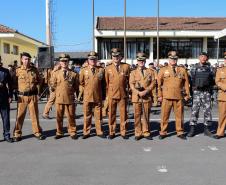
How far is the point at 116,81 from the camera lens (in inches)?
328

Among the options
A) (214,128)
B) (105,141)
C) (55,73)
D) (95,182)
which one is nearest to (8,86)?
(55,73)

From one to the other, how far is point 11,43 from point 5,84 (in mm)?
27968

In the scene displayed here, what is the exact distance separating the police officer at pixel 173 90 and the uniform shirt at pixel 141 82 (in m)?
0.22

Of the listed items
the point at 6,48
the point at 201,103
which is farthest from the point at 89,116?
the point at 6,48

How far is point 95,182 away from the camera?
17.7 ft

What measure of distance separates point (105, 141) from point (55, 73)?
72.6 inches

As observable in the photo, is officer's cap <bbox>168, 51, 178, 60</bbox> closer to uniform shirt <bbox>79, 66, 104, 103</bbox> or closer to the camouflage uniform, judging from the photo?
the camouflage uniform

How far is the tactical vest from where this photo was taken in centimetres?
844

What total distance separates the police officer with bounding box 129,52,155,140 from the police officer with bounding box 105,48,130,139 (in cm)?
20

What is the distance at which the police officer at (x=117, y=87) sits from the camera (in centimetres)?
833

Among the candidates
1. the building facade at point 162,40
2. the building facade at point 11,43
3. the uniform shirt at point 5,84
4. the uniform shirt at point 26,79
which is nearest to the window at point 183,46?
the building facade at point 162,40

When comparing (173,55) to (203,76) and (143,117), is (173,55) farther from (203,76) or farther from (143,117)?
(143,117)

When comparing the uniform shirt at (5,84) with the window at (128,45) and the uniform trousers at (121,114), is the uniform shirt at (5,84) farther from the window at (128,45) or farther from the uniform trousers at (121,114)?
the window at (128,45)

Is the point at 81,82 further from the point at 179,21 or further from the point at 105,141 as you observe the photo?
the point at 179,21
